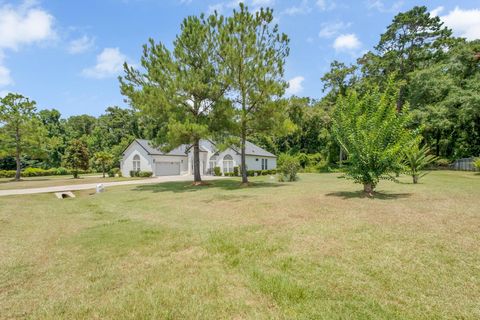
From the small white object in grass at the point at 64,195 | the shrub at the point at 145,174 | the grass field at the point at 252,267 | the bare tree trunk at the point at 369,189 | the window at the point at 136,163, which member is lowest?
the grass field at the point at 252,267

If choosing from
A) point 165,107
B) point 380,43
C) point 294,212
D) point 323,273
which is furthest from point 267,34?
point 380,43

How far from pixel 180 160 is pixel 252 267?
33218mm

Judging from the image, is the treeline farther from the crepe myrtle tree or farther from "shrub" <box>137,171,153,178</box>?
"shrub" <box>137,171,153,178</box>

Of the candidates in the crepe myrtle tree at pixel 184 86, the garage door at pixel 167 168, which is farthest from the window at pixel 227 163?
the crepe myrtle tree at pixel 184 86

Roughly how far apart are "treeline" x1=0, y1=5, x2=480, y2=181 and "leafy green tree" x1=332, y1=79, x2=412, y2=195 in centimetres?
64

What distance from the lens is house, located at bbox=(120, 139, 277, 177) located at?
107 ft

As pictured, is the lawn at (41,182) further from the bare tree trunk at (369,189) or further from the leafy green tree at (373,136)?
the bare tree trunk at (369,189)

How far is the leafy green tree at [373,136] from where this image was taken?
10016mm

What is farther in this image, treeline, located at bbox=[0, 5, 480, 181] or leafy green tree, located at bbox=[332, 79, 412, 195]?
treeline, located at bbox=[0, 5, 480, 181]

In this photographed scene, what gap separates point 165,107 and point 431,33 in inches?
1392

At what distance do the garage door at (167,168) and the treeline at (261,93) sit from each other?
6463 millimetres

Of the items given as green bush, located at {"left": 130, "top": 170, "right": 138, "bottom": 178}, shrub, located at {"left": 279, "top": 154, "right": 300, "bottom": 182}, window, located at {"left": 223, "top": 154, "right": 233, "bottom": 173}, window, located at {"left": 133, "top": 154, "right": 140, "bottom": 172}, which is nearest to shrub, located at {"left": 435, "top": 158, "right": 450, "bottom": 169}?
shrub, located at {"left": 279, "top": 154, "right": 300, "bottom": 182}

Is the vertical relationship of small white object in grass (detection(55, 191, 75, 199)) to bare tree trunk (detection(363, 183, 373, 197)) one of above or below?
below

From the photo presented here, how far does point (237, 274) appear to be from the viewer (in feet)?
13.3
